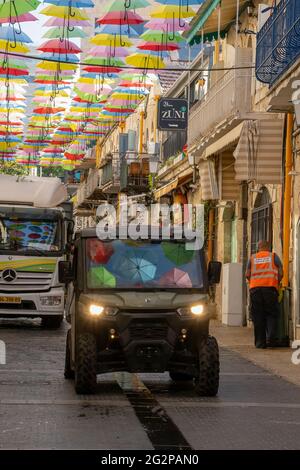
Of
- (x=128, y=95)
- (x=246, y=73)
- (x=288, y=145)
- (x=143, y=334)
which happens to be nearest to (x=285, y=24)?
(x=288, y=145)

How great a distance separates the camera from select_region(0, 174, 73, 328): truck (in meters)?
23.5

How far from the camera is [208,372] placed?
501 inches

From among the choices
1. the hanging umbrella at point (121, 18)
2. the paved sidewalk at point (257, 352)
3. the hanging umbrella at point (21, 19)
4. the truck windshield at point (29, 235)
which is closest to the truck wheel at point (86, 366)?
the paved sidewalk at point (257, 352)

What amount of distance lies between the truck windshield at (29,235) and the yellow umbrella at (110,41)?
614 centimetres

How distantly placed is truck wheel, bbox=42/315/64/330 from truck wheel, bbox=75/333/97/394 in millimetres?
11291

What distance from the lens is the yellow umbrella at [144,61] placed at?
3060 cm

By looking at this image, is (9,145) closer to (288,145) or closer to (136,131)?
(136,131)

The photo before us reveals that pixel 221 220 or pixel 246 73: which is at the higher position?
pixel 246 73

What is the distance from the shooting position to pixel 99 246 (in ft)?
45.0

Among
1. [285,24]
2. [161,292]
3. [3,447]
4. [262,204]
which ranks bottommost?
[3,447]

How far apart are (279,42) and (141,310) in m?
8.02

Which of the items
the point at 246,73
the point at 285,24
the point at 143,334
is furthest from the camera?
the point at 246,73

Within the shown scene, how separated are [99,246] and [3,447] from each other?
16.2 feet

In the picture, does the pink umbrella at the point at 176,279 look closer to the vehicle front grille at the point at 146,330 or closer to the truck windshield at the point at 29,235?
the vehicle front grille at the point at 146,330
